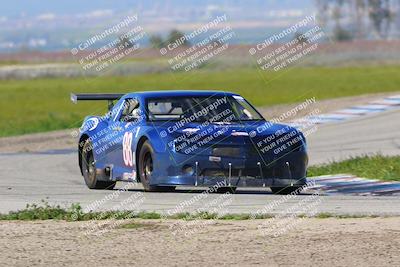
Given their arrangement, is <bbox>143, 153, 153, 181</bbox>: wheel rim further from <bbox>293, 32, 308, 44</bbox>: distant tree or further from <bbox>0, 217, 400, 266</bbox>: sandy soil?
<bbox>293, 32, 308, 44</bbox>: distant tree

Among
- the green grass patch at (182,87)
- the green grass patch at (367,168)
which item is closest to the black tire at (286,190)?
the green grass patch at (367,168)

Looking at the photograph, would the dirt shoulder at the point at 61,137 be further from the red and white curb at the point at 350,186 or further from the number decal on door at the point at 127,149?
the number decal on door at the point at 127,149

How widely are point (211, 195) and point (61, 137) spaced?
15.8 meters

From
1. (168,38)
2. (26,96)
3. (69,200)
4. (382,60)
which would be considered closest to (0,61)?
(168,38)

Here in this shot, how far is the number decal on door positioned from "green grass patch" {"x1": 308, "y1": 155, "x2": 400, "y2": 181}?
4.02m

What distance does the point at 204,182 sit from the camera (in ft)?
53.1

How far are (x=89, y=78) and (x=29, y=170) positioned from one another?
6097cm

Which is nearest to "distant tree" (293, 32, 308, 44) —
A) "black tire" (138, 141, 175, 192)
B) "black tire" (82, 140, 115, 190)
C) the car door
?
"black tire" (82, 140, 115, 190)

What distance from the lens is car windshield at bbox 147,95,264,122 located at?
56.0 feet

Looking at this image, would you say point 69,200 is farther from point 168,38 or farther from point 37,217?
point 168,38

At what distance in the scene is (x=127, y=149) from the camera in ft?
56.2

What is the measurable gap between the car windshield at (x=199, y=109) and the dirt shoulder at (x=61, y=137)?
37.7ft

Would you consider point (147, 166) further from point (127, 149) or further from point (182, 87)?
point (182, 87)

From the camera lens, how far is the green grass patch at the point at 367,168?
63.9ft
